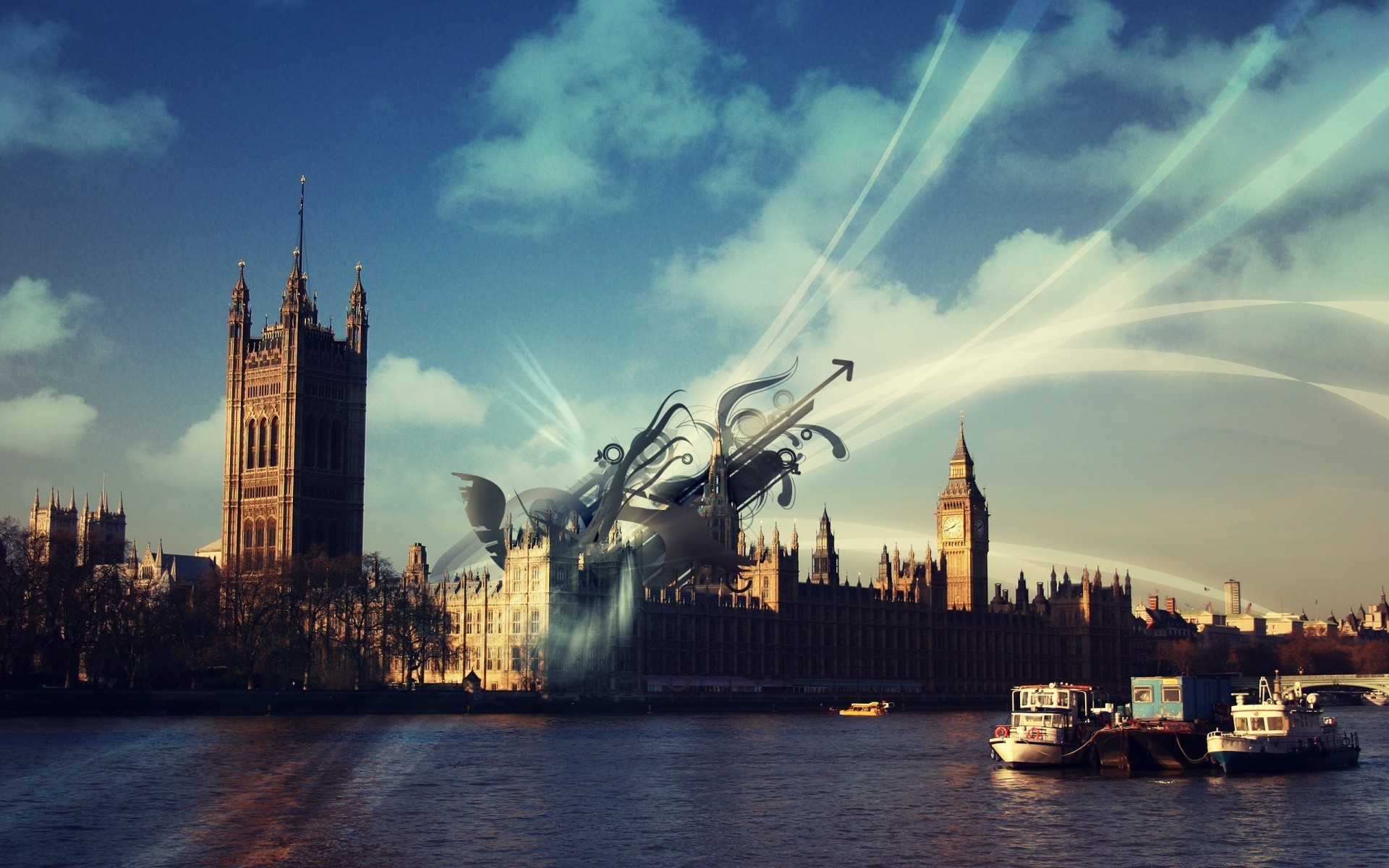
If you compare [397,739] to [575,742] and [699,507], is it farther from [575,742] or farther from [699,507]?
[699,507]

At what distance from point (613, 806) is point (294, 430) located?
107 metres

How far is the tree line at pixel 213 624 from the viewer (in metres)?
96.0

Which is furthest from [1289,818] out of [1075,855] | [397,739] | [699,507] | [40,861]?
[699,507]

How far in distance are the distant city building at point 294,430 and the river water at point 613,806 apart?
7333 cm

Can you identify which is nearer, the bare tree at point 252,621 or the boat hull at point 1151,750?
the boat hull at point 1151,750

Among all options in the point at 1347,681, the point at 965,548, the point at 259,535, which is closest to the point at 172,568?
the point at 259,535

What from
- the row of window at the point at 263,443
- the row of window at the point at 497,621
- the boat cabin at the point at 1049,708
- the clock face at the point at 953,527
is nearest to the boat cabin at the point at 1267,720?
the boat cabin at the point at 1049,708

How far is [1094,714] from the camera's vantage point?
73.9 meters

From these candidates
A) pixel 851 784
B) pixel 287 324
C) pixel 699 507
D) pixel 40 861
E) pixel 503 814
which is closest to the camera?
pixel 40 861

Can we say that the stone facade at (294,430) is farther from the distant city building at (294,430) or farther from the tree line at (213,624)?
the tree line at (213,624)

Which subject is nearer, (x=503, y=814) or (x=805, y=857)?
(x=805, y=857)

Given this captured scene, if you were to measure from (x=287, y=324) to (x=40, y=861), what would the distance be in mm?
120246

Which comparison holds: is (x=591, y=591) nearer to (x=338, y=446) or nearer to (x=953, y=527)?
(x=338, y=446)

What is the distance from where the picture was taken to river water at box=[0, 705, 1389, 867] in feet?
144
